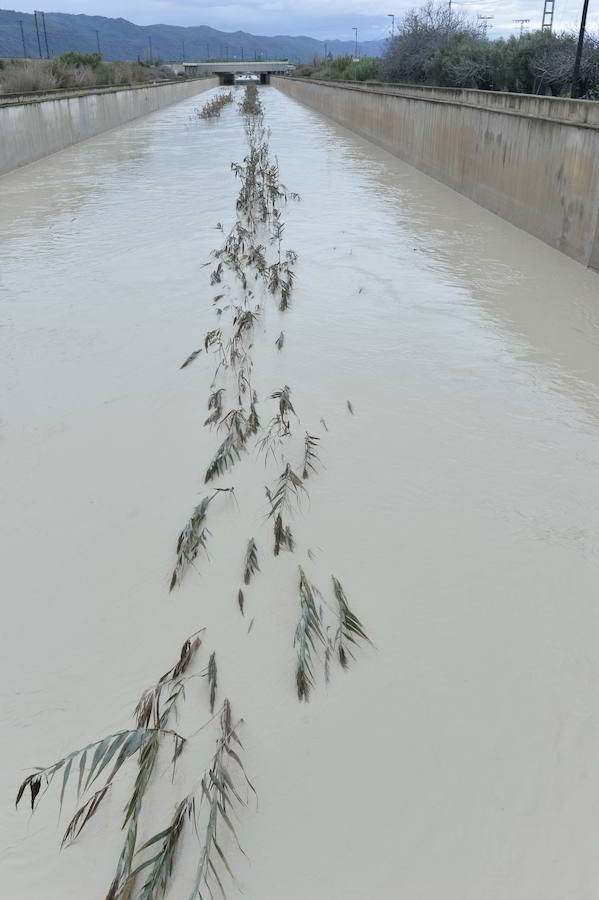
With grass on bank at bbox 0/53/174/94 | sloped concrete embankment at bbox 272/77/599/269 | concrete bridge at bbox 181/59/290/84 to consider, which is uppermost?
concrete bridge at bbox 181/59/290/84

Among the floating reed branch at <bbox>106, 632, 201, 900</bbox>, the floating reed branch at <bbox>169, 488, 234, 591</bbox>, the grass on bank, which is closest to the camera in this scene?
the floating reed branch at <bbox>106, 632, 201, 900</bbox>

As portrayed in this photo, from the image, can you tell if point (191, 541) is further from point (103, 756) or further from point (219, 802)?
point (219, 802)

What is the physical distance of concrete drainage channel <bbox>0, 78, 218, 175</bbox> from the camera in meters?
15.5

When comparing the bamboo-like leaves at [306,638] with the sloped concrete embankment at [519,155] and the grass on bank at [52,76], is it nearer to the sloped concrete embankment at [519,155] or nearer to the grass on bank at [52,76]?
the sloped concrete embankment at [519,155]

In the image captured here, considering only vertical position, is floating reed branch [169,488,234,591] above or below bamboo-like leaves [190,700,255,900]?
above

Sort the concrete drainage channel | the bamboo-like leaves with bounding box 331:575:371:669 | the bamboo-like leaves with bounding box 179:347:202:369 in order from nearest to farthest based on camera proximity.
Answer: the bamboo-like leaves with bounding box 331:575:371:669 < the bamboo-like leaves with bounding box 179:347:202:369 < the concrete drainage channel

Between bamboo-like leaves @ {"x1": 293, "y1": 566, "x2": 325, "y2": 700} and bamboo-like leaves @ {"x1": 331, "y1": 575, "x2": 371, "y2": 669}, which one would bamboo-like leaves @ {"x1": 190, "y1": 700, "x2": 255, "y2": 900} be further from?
bamboo-like leaves @ {"x1": 331, "y1": 575, "x2": 371, "y2": 669}

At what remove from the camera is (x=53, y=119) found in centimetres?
1897

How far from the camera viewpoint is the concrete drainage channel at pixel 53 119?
15.5 m

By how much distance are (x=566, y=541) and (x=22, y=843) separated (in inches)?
99.4

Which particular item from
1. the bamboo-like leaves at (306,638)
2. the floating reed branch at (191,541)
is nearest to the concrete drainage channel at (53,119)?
the floating reed branch at (191,541)

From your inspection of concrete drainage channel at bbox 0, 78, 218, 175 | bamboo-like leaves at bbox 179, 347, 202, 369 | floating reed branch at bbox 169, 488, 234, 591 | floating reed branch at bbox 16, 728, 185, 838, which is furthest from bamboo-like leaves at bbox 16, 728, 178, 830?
concrete drainage channel at bbox 0, 78, 218, 175

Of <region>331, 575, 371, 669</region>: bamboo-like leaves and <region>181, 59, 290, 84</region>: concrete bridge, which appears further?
<region>181, 59, 290, 84</region>: concrete bridge

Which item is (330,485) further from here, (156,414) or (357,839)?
(357,839)
